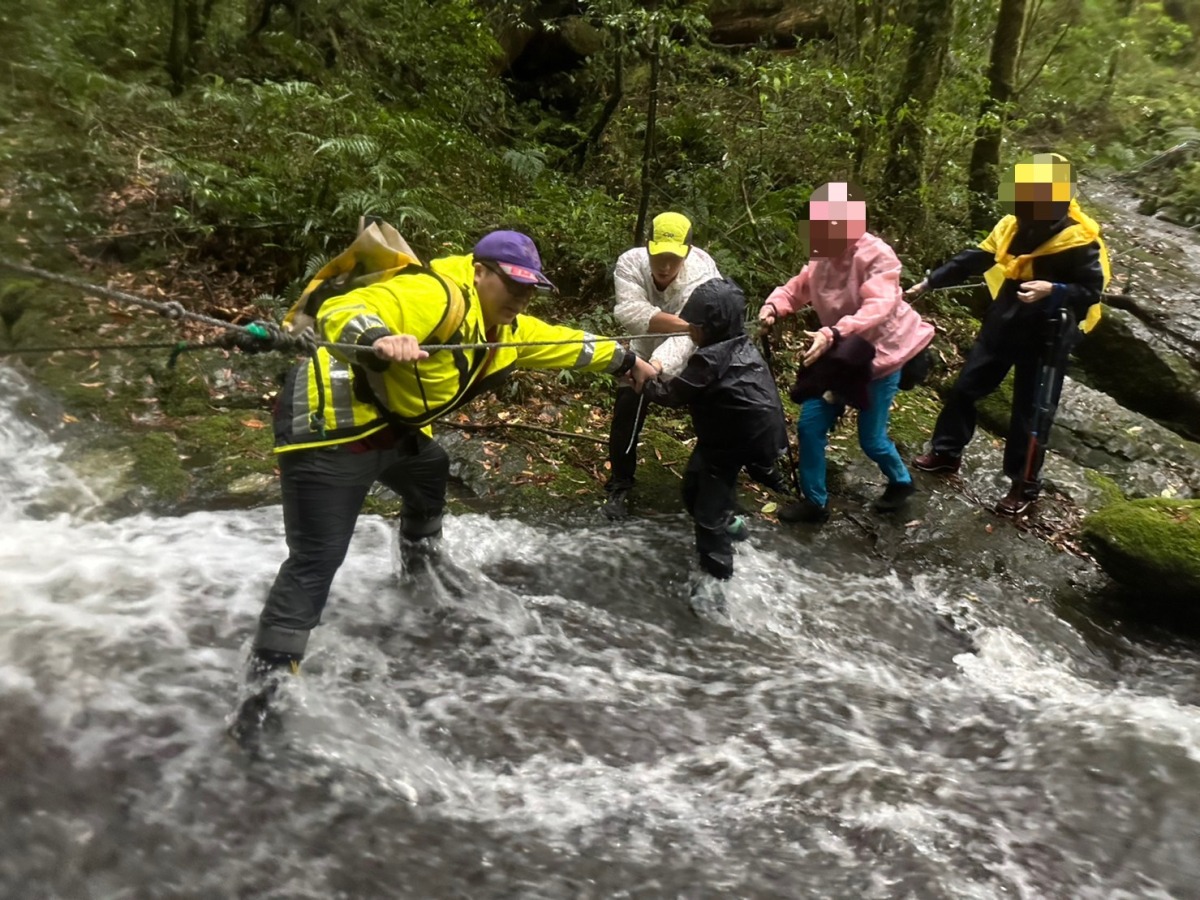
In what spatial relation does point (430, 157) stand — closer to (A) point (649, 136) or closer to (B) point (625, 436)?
(A) point (649, 136)

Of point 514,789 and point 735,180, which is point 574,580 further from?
point 735,180

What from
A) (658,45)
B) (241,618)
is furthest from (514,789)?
(658,45)

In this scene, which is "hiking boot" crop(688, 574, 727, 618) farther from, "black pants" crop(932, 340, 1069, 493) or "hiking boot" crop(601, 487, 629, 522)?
"black pants" crop(932, 340, 1069, 493)

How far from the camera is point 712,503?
4527mm

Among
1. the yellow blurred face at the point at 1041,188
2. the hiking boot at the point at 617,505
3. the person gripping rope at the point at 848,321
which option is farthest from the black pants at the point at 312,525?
the yellow blurred face at the point at 1041,188

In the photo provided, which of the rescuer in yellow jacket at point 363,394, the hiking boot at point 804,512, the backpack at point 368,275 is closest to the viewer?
the rescuer in yellow jacket at point 363,394

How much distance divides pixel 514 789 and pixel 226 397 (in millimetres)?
4191

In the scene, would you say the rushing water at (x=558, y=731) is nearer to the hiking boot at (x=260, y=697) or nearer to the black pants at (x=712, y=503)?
the hiking boot at (x=260, y=697)

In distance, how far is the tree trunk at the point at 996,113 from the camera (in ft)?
31.5

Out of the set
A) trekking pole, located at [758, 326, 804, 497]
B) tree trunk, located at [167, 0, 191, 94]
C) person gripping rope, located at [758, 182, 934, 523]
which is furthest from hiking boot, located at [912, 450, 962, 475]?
tree trunk, located at [167, 0, 191, 94]

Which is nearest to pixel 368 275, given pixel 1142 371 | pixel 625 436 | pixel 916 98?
pixel 625 436

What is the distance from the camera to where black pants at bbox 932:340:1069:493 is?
564 centimetres

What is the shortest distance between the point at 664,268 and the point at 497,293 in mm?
1760

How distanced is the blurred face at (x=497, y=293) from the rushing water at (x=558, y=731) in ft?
5.90
